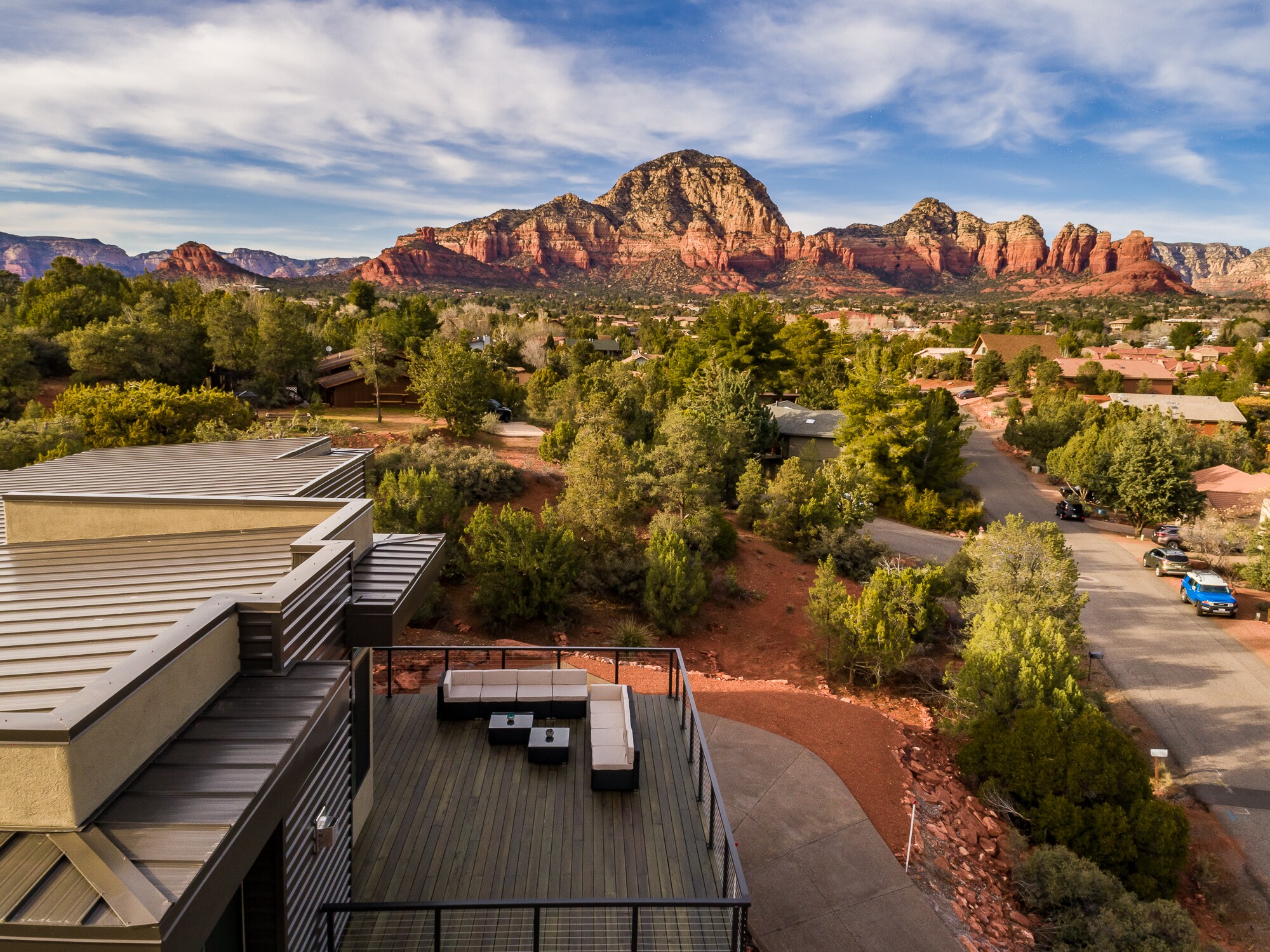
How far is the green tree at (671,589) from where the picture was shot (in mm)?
17000

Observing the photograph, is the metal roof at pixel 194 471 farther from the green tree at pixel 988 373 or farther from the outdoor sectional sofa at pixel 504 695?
the green tree at pixel 988 373

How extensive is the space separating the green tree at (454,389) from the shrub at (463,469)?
6.17 m

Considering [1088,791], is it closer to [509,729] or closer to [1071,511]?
[509,729]

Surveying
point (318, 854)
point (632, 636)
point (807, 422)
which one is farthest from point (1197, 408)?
point (318, 854)

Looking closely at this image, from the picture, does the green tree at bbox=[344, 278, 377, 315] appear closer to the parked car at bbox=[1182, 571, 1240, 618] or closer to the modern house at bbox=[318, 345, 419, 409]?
the modern house at bbox=[318, 345, 419, 409]

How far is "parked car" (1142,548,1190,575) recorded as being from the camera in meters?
24.3

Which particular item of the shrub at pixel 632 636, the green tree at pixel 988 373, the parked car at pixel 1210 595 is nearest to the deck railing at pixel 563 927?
the shrub at pixel 632 636

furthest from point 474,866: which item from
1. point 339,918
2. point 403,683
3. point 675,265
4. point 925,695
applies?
point 675,265

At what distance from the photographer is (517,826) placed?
23.9ft

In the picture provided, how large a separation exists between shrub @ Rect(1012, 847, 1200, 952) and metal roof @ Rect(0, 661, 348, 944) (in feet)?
29.6

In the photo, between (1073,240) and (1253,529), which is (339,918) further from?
(1073,240)

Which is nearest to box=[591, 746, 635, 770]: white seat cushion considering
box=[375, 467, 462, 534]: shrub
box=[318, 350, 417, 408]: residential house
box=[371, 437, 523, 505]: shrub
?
box=[375, 467, 462, 534]: shrub

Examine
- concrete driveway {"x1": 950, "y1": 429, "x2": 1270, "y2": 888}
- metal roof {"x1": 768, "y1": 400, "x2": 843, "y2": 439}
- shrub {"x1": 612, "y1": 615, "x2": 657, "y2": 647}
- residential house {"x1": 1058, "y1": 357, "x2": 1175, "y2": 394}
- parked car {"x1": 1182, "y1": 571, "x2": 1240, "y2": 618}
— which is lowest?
concrete driveway {"x1": 950, "y1": 429, "x2": 1270, "y2": 888}

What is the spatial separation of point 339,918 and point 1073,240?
194m
